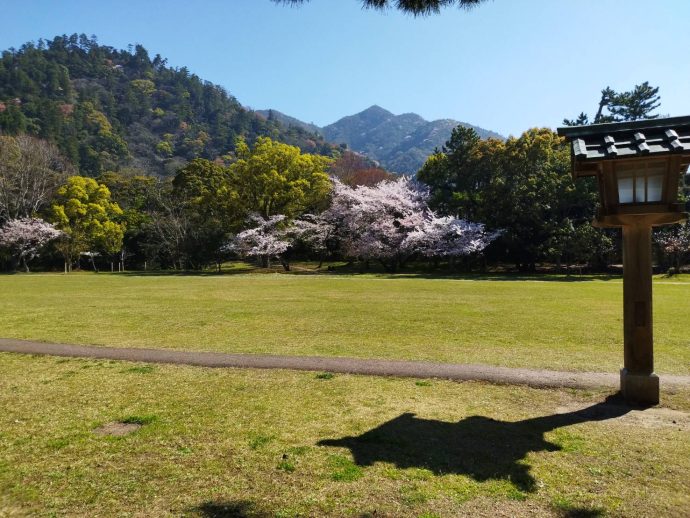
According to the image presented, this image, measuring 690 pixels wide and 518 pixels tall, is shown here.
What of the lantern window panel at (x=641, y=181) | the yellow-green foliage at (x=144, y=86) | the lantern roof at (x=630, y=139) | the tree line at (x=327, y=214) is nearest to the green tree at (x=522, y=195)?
the tree line at (x=327, y=214)

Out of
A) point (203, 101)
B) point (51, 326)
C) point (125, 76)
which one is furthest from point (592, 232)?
point (125, 76)

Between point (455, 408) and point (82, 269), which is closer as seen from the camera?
point (455, 408)

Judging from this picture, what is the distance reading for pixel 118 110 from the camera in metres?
136

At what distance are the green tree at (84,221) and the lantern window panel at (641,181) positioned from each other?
4555cm

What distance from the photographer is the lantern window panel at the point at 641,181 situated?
5695 millimetres

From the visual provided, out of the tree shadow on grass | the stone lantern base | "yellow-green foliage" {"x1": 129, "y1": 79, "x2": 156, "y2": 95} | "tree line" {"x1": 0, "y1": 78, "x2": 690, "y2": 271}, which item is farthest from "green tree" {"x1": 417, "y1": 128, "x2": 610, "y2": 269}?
"yellow-green foliage" {"x1": 129, "y1": 79, "x2": 156, "y2": 95}

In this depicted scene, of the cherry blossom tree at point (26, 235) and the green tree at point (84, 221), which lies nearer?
the cherry blossom tree at point (26, 235)

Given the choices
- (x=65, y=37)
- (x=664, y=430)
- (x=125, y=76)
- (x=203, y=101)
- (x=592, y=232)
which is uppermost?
(x=65, y=37)

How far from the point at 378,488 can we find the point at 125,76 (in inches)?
7569

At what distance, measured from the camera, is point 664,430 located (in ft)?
16.9

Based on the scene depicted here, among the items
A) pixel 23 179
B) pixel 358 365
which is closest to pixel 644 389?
pixel 358 365

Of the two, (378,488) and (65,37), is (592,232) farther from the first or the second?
(65,37)

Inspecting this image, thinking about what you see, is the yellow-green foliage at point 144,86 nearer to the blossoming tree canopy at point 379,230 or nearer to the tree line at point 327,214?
the tree line at point 327,214

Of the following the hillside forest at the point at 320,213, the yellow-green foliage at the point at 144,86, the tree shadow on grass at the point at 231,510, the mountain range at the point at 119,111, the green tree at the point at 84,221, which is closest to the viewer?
the tree shadow on grass at the point at 231,510
